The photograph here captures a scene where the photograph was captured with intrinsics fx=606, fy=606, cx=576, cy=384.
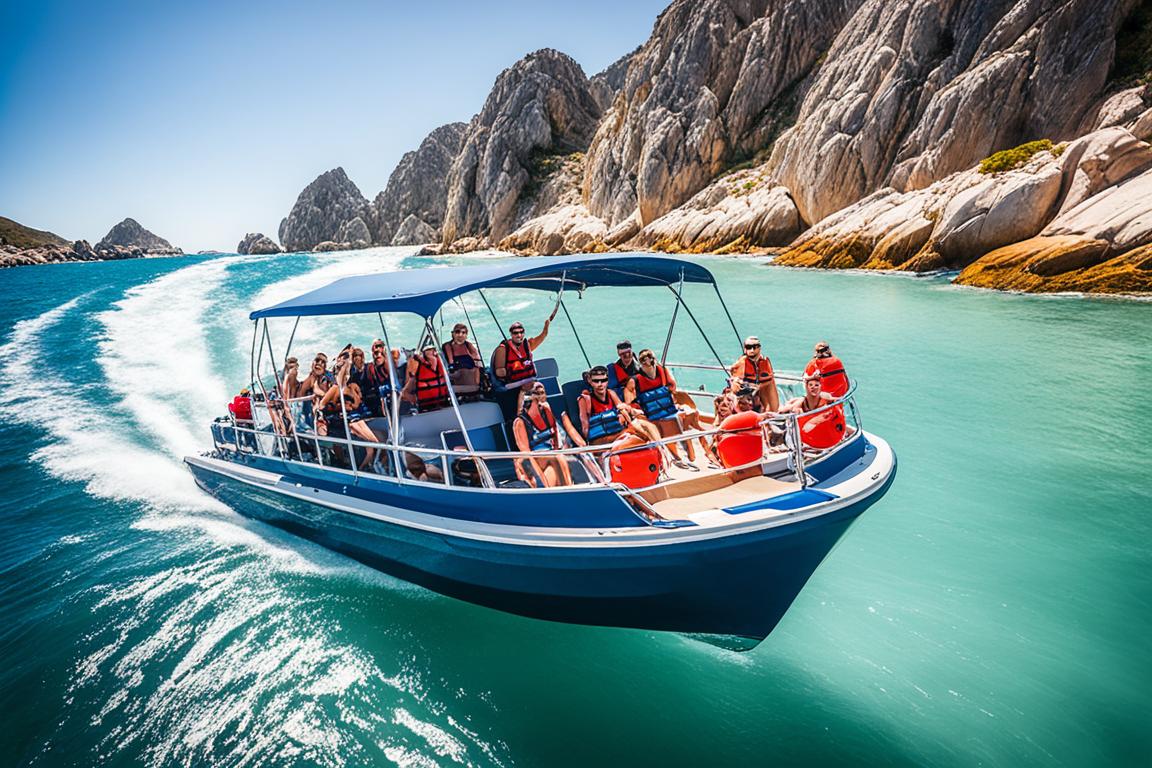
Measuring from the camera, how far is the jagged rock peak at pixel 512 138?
79125 mm

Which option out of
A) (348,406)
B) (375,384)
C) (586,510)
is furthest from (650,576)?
(375,384)

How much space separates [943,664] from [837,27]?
63.4 metres

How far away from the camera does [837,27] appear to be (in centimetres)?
5444

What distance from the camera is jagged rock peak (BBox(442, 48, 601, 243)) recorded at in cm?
7912

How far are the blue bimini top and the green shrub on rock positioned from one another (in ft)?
89.6

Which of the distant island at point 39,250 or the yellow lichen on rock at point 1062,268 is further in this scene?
the distant island at point 39,250

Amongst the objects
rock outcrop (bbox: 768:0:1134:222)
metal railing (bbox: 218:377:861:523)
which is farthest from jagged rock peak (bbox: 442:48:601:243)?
metal railing (bbox: 218:377:861:523)

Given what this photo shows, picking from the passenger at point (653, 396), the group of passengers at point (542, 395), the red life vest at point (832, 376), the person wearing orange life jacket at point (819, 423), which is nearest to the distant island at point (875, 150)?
the red life vest at point (832, 376)

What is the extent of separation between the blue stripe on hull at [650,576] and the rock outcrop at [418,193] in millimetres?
126547

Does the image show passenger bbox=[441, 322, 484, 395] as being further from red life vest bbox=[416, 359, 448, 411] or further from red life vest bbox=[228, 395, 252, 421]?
red life vest bbox=[228, 395, 252, 421]

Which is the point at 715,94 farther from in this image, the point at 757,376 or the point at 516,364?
the point at 516,364

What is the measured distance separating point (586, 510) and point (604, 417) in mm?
1370

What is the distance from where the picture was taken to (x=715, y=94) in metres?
56.2

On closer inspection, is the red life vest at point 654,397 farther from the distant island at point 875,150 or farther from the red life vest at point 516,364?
the distant island at point 875,150
